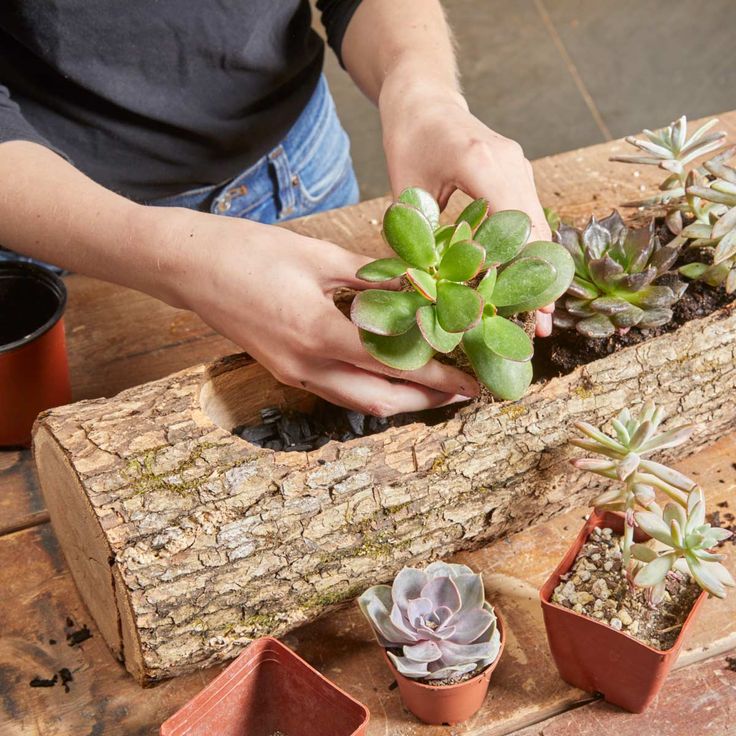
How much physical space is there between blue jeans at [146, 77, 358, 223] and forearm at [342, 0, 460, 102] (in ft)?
0.57

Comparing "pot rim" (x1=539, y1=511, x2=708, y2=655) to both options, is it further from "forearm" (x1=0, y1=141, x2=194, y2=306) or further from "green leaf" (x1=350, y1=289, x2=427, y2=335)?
"forearm" (x1=0, y1=141, x2=194, y2=306)

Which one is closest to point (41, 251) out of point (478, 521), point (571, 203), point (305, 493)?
point (305, 493)

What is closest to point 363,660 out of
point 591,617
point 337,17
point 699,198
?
point 591,617

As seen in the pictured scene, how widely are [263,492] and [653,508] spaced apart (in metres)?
0.42

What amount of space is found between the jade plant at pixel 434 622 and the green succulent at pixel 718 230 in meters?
0.49

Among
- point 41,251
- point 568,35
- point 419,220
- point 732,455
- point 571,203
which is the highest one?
point 419,220

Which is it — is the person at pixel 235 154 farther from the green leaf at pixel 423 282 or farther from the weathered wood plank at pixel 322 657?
the weathered wood plank at pixel 322 657

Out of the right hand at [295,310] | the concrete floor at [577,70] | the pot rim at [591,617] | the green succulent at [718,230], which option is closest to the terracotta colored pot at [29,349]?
the right hand at [295,310]

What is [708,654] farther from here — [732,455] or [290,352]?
[290,352]

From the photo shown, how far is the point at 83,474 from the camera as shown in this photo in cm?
100

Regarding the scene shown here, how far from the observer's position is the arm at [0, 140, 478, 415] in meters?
1.03

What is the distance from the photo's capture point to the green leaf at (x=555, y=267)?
39.7 inches

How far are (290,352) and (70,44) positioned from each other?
0.64 metres

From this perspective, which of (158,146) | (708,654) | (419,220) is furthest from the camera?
(158,146)
